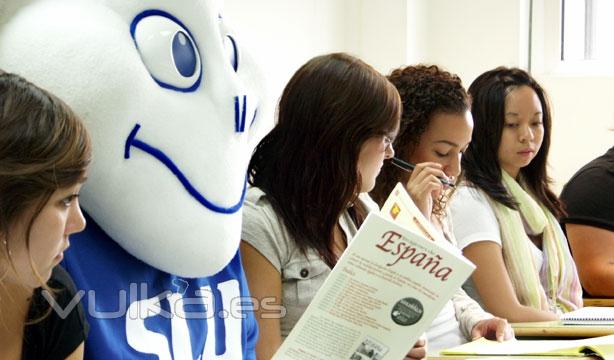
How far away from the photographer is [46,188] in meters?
1.12

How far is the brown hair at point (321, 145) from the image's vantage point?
1.84 m

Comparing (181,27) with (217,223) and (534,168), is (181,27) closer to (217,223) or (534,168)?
(217,223)

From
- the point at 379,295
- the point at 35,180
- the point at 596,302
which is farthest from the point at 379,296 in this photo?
the point at 596,302

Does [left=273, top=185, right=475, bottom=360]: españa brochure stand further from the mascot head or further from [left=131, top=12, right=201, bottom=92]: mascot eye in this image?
[left=131, top=12, right=201, bottom=92]: mascot eye

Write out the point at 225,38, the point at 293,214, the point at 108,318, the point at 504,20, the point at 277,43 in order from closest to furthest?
1. the point at 108,318
2. the point at 225,38
3. the point at 293,214
4. the point at 277,43
5. the point at 504,20

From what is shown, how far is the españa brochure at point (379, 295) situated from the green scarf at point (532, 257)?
3.32 feet

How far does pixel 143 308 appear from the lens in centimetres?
141

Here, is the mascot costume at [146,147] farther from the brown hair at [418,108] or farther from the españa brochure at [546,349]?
the brown hair at [418,108]

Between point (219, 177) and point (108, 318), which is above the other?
point (219, 177)

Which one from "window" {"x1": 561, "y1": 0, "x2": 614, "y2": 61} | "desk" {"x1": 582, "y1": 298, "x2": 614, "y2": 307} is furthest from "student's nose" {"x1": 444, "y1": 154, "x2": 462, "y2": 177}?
"window" {"x1": 561, "y1": 0, "x2": 614, "y2": 61}

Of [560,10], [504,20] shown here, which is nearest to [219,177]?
[504,20]

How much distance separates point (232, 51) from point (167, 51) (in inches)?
7.9

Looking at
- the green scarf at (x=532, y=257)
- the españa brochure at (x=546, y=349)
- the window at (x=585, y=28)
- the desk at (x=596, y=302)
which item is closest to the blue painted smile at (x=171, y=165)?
the españa brochure at (x=546, y=349)

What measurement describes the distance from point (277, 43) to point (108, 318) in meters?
1.64
